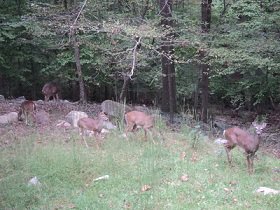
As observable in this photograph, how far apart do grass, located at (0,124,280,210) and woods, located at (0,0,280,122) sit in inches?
74.9

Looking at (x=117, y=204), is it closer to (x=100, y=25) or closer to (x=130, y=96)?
(x=100, y=25)

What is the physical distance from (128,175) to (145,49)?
7989 mm

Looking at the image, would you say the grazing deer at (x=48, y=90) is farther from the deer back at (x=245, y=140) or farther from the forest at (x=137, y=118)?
the deer back at (x=245, y=140)

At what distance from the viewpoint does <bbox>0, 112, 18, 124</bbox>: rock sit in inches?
472

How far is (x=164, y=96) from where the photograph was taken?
50.7ft

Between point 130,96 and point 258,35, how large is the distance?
29.9 ft

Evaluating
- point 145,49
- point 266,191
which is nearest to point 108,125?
point 145,49

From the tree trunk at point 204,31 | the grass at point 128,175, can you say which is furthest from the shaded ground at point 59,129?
the tree trunk at point 204,31

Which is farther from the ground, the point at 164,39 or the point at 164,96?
the point at 164,39

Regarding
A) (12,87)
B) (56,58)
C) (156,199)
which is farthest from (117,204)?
(12,87)

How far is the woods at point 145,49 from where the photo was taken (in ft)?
43.1

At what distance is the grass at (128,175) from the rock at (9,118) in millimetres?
1575

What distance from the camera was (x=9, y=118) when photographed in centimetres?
1216

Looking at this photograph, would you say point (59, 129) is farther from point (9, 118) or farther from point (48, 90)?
point (48, 90)
